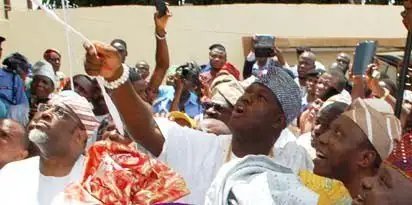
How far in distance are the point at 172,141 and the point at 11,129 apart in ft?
4.26

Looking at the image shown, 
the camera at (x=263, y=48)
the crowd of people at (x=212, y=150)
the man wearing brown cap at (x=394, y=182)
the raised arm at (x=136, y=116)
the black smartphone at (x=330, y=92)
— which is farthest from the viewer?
the camera at (x=263, y=48)

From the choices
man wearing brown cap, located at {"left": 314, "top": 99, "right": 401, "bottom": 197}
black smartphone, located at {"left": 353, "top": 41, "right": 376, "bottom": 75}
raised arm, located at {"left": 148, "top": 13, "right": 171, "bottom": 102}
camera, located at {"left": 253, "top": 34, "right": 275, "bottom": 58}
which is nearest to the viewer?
man wearing brown cap, located at {"left": 314, "top": 99, "right": 401, "bottom": 197}

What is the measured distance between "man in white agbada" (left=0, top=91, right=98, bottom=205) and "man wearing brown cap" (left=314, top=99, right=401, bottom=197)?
1.23m

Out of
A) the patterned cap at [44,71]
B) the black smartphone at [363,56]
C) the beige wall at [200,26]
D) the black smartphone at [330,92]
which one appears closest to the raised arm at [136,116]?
the black smartphone at [363,56]

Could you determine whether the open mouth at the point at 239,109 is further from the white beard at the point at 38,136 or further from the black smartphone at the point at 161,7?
the black smartphone at the point at 161,7

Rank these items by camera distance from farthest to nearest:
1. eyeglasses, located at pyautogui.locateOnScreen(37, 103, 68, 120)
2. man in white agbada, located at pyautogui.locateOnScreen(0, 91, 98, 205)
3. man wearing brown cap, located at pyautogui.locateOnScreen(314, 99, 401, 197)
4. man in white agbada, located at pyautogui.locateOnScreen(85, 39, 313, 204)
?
eyeglasses, located at pyautogui.locateOnScreen(37, 103, 68, 120) < man in white agbada, located at pyautogui.locateOnScreen(0, 91, 98, 205) < man in white agbada, located at pyautogui.locateOnScreen(85, 39, 313, 204) < man wearing brown cap, located at pyautogui.locateOnScreen(314, 99, 401, 197)

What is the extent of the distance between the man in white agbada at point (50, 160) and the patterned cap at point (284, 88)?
1.00 m

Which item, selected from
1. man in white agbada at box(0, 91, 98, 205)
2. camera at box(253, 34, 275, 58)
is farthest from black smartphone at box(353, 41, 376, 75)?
man in white agbada at box(0, 91, 98, 205)

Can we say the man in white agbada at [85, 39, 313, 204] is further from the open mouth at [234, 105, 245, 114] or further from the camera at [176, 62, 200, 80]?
the camera at [176, 62, 200, 80]

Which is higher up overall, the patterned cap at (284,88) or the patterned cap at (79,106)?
the patterned cap at (284,88)

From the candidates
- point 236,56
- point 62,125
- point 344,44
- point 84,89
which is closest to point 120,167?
point 62,125

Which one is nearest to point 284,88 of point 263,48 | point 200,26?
point 263,48

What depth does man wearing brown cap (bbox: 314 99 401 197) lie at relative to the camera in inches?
127

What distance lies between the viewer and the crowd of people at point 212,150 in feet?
9.00
